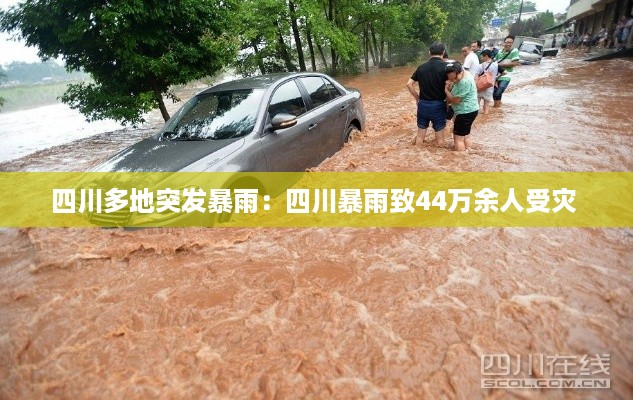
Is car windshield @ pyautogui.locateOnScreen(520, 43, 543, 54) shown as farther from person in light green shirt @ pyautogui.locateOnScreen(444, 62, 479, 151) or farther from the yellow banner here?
the yellow banner

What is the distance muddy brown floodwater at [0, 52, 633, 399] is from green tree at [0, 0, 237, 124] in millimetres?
4728

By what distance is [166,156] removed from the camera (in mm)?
3676

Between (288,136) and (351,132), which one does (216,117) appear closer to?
(288,136)

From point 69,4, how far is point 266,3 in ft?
32.1

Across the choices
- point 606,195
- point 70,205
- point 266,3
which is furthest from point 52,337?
point 266,3

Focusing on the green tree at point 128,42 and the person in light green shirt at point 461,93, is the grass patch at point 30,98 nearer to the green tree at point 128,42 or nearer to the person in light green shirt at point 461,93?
the green tree at point 128,42

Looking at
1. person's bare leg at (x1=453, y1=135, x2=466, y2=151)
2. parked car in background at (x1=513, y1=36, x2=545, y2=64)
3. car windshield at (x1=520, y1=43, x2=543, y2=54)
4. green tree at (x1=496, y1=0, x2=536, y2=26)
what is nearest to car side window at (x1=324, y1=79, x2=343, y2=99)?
person's bare leg at (x1=453, y1=135, x2=466, y2=151)

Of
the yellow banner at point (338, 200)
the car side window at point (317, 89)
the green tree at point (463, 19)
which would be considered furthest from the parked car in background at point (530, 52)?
the car side window at point (317, 89)

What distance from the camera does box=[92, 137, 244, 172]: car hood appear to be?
11.5ft

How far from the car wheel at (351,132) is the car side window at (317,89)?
70 centimetres

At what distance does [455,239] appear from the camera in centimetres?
338

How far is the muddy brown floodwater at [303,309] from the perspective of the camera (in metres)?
2.13

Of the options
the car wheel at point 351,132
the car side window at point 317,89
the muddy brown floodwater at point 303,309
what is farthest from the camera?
the car wheel at point 351,132

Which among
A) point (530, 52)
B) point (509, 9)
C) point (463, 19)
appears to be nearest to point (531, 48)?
point (530, 52)
